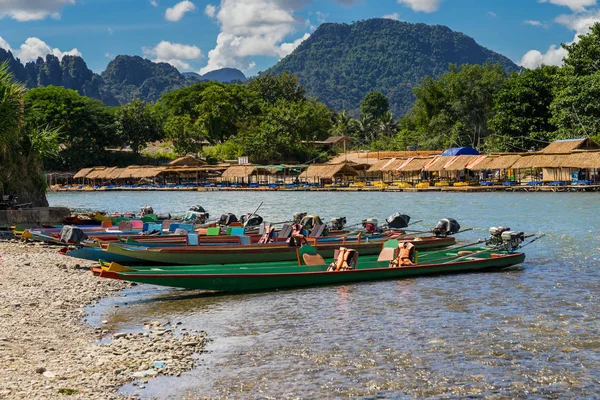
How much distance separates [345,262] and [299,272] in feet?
3.78

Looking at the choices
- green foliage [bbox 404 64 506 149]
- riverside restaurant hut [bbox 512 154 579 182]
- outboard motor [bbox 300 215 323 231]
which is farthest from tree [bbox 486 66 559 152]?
outboard motor [bbox 300 215 323 231]

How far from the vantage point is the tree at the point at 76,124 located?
8606 cm

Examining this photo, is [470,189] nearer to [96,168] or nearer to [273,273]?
[273,273]

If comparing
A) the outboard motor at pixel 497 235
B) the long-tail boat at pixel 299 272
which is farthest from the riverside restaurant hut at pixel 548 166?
the long-tail boat at pixel 299 272

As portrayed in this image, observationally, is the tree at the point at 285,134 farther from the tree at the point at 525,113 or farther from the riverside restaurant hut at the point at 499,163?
the riverside restaurant hut at the point at 499,163

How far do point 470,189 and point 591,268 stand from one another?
39738 millimetres

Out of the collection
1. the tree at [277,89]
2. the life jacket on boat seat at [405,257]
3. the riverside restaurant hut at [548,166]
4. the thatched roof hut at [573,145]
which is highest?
the tree at [277,89]

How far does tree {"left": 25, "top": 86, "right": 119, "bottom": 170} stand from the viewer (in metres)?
86.1

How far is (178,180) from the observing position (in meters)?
85.6

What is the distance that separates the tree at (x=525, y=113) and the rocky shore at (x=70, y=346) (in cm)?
5618

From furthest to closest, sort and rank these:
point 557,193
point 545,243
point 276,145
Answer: point 276,145, point 557,193, point 545,243

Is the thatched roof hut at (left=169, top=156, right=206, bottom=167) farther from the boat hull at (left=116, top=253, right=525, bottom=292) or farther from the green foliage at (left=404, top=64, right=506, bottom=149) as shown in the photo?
the boat hull at (left=116, top=253, right=525, bottom=292)

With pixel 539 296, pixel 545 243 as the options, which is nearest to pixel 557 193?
pixel 545 243

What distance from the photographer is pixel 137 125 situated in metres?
93.6
